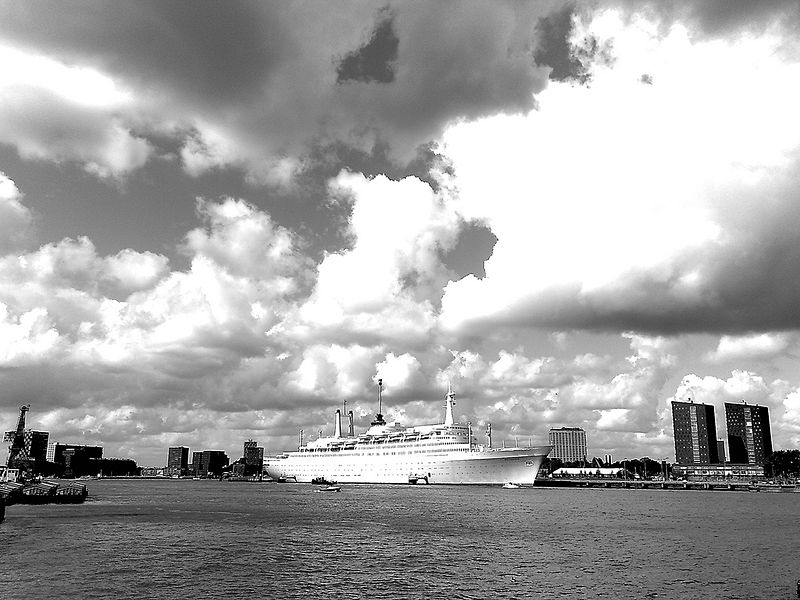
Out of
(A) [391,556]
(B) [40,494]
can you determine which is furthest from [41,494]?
(A) [391,556]

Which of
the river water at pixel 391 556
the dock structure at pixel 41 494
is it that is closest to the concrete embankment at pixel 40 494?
the dock structure at pixel 41 494

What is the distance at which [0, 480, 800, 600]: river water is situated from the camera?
43.1m

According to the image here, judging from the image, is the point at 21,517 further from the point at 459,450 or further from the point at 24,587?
the point at 459,450

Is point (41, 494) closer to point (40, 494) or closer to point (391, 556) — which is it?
point (40, 494)

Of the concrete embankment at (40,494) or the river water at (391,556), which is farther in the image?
the concrete embankment at (40,494)

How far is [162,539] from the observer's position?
217 ft

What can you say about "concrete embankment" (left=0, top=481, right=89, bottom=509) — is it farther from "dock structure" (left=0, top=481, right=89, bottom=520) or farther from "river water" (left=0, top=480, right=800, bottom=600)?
"river water" (left=0, top=480, right=800, bottom=600)

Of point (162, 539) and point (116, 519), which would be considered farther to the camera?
point (116, 519)

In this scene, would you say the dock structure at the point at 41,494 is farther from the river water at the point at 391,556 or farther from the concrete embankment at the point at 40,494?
the river water at the point at 391,556

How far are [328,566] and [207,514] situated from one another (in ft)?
178

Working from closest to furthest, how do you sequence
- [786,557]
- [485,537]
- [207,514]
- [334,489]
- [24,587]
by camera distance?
1. [24,587]
2. [786,557]
3. [485,537]
4. [207,514]
5. [334,489]

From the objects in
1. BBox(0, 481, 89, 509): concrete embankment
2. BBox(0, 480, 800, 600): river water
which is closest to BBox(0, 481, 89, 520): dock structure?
BBox(0, 481, 89, 509): concrete embankment

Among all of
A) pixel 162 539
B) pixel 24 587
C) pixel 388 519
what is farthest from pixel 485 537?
pixel 24 587

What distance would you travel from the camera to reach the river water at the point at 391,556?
43.1 meters
